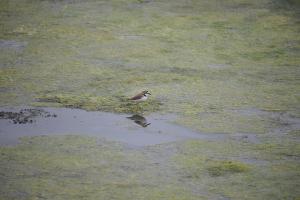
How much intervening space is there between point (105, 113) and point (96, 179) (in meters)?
2.83

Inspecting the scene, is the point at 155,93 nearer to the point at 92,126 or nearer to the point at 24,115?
the point at 92,126

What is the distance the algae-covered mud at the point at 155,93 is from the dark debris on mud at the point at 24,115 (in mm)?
19

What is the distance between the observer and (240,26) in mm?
18281

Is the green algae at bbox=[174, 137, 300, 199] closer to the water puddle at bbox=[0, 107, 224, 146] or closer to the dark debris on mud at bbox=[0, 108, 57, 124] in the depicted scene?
the water puddle at bbox=[0, 107, 224, 146]

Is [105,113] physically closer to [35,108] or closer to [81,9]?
[35,108]

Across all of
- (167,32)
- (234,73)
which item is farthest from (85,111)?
(167,32)

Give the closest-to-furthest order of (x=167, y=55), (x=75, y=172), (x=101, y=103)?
(x=75, y=172) < (x=101, y=103) < (x=167, y=55)

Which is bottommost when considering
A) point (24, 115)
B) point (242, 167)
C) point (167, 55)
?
point (242, 167)

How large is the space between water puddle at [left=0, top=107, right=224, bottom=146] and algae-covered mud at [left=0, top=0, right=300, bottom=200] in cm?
4

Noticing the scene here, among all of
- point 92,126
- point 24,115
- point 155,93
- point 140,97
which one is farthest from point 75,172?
point 155,93

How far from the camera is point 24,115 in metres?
12.2

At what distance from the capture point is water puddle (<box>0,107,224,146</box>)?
448 inches

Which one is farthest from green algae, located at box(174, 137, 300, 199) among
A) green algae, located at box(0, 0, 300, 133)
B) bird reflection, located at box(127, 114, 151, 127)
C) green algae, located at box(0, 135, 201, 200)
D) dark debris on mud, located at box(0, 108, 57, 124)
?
dark debris on mud, located at box(0, 108, 57, 124)

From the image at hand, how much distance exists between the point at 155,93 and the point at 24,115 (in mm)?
2855
